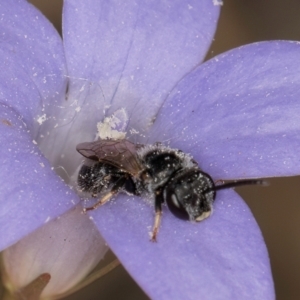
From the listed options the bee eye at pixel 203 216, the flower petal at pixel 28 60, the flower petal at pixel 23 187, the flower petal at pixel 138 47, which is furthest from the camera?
the flower petal at pixel 138 47

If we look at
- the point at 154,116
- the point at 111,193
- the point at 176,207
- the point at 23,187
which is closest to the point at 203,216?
the point at 176,207

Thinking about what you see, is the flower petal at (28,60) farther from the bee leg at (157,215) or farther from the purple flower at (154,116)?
the bee leg at (157,215)

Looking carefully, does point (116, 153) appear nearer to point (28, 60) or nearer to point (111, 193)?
point (111, 193)

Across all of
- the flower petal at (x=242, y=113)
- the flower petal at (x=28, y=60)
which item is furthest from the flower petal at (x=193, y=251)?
the flower petal at (x=28, y=60)

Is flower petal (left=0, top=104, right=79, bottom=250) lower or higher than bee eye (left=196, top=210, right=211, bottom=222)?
higher

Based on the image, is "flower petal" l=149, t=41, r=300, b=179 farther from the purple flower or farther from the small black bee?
the small black bee

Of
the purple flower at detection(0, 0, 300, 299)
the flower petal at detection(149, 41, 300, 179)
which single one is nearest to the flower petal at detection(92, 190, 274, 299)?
the purple flower at detection(0, 0, 300, 299)
